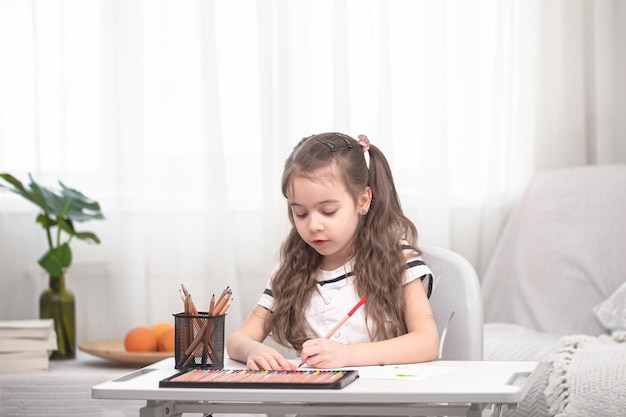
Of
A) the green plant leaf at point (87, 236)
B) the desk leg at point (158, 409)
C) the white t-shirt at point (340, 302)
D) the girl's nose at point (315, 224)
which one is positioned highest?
the girl's nose at point (315, 224)

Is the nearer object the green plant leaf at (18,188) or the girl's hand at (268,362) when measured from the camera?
the girl's hand at (268,362)

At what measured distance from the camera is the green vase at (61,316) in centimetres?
266

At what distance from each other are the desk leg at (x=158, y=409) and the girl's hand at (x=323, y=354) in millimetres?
211

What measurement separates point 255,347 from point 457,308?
478mm

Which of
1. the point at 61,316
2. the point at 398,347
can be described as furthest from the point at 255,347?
the point at 61,316

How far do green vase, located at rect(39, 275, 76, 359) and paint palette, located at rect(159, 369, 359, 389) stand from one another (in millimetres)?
1438

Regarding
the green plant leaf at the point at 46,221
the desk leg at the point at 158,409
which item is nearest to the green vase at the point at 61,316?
the green plant leaf at the point at 46,221

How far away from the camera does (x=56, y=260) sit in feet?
8.66

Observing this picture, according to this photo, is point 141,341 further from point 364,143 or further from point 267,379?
point 267,379

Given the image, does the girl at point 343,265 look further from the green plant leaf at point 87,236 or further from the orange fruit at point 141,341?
the green plant leaf at point 87,236

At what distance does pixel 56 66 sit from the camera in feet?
9.69

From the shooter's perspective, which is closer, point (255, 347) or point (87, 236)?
point (255, 347)

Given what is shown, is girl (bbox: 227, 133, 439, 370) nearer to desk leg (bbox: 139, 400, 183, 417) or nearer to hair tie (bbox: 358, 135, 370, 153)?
hair tie (bbox: 358, 135, 370, 153)

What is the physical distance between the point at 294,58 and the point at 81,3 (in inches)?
28.0
